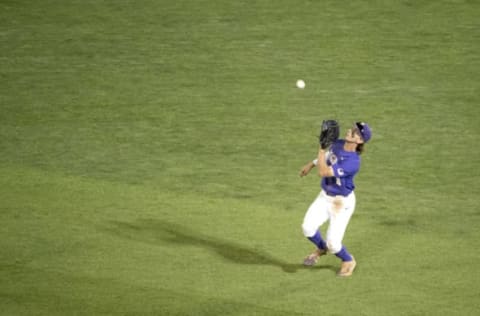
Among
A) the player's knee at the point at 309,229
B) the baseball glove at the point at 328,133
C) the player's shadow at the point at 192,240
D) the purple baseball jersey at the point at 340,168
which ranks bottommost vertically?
the player's shadow at the point at 192,240

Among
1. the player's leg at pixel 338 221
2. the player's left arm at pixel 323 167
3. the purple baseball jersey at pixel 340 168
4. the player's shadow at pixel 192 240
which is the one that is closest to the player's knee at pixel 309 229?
the player's leg at pixel 338 221

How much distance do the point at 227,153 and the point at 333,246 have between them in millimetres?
4282

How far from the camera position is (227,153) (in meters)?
14.2

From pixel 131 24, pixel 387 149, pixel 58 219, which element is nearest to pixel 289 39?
pixel 131 24

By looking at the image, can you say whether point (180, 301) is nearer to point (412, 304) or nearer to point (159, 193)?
point (412, 304)

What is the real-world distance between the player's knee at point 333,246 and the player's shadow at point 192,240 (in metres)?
0.56

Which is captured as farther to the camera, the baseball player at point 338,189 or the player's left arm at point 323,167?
the baseball player at point 338,189

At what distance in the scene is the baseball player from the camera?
394 inches

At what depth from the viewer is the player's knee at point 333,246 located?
10164 mm

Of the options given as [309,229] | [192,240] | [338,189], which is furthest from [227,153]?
[338,189]

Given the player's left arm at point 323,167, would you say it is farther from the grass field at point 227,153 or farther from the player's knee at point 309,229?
the grass field at point 227,153

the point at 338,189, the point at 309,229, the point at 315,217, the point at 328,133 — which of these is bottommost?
the point at 309,229

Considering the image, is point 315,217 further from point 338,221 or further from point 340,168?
point 340,168

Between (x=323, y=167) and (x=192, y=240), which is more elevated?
(x=323, y=167)
